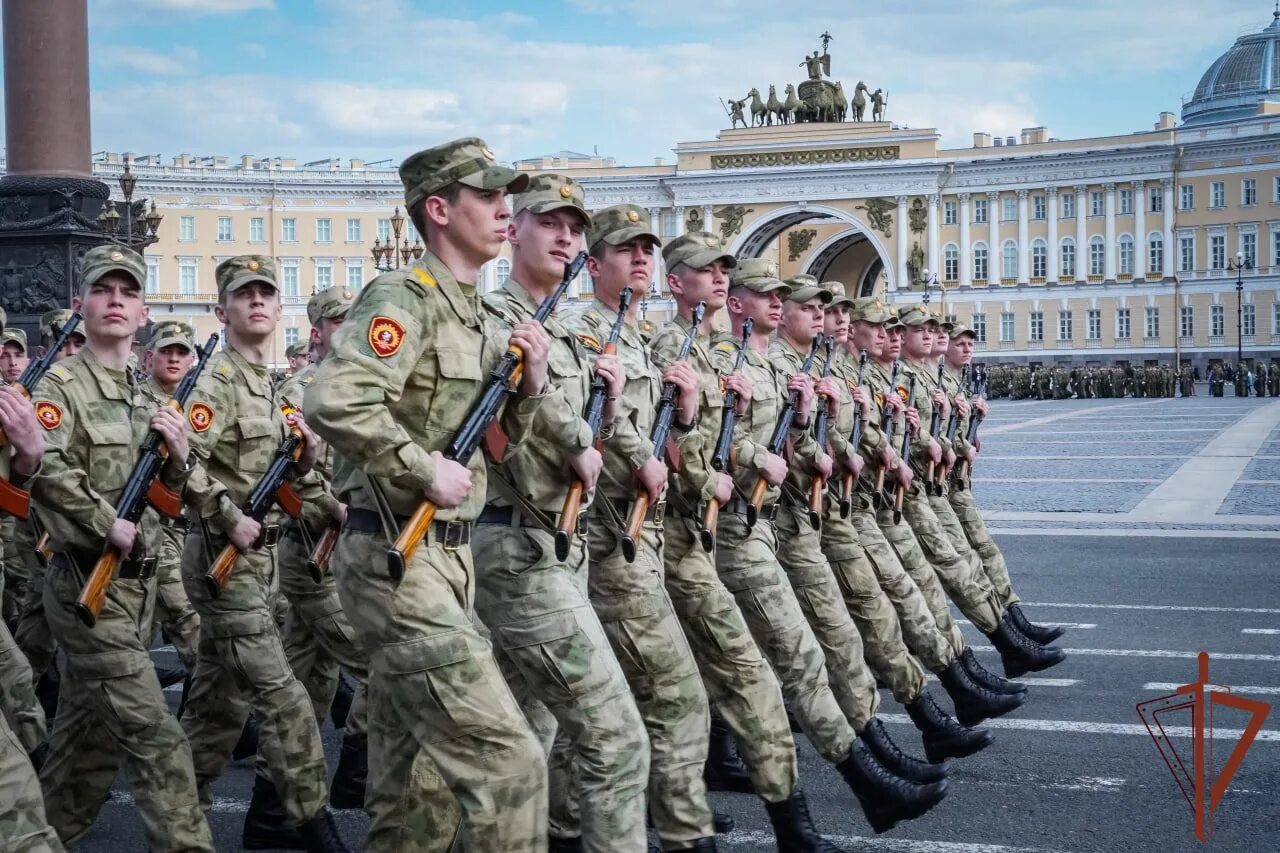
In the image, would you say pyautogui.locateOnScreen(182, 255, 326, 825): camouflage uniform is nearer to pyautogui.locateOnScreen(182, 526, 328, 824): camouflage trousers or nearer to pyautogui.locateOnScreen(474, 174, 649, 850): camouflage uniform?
pyautogui.locateOnScreen(182, 526, 328, 824): camouflage trousers

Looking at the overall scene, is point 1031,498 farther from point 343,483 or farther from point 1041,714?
point 343,483

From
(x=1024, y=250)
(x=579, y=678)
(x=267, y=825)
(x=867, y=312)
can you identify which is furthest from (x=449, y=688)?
(x=1024, y=250)

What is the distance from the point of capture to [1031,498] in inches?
744

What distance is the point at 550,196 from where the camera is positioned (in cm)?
522

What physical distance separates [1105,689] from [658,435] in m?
3.90

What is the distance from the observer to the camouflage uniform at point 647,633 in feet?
17.0

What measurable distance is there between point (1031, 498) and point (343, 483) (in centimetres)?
1559

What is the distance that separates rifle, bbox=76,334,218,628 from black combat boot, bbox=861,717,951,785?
2.92 meters

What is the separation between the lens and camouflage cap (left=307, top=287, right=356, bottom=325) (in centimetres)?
773

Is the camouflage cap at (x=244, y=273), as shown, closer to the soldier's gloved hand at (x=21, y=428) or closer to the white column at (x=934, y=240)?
the soldier's gloved hand at (x=21, y=428)

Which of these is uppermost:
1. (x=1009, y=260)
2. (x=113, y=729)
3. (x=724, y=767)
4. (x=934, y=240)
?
(x=934, y=240)

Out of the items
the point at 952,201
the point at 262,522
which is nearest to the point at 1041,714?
the point at 262,522

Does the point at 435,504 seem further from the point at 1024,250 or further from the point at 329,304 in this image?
the point at 1024,250

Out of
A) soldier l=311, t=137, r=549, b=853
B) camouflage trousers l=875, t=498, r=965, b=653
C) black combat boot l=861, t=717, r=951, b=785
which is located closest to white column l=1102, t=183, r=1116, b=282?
camouflage trousers l=875, t=498, r=965, b=653
